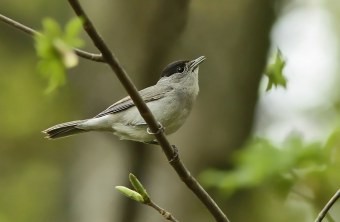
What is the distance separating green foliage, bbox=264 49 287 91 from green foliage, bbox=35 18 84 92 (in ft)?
3.23

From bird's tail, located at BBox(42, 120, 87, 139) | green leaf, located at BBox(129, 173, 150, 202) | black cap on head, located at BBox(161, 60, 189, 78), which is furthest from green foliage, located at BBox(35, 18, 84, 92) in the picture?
black cap on head, located at BBox(161, 60, 189, 78)

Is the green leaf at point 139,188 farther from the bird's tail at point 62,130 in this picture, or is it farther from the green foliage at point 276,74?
the bird's tail at point 62,130

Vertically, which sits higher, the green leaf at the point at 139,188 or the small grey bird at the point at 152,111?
the small grey bird at the point at 152,111

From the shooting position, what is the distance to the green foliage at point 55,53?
6.08 feet

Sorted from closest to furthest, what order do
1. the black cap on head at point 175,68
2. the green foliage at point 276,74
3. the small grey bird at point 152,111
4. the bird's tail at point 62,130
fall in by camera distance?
the green foliage at point 276,74 < the bird's tail at point 62,130 < the small grey bird at point 152,111 < the black cap on head at point 175,68

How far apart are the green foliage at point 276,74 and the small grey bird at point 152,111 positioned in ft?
5.04

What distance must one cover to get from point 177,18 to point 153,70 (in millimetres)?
608

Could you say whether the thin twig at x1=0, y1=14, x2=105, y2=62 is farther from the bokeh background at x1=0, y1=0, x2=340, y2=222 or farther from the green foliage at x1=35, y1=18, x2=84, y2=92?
the bokeh background at x1=0, y1=0, x2=340, y2=222

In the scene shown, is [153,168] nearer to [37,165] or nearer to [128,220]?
→ [128,220]

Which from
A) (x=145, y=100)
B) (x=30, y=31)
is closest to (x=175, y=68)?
(x=145, y=100)

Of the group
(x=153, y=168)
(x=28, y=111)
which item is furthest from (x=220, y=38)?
(x=28, y=111)

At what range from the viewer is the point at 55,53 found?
6.20 feet

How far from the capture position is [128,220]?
5996mm

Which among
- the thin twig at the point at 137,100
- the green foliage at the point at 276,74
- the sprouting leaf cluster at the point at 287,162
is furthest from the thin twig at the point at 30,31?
the sprouting leaf cluster at the point at 287,162
